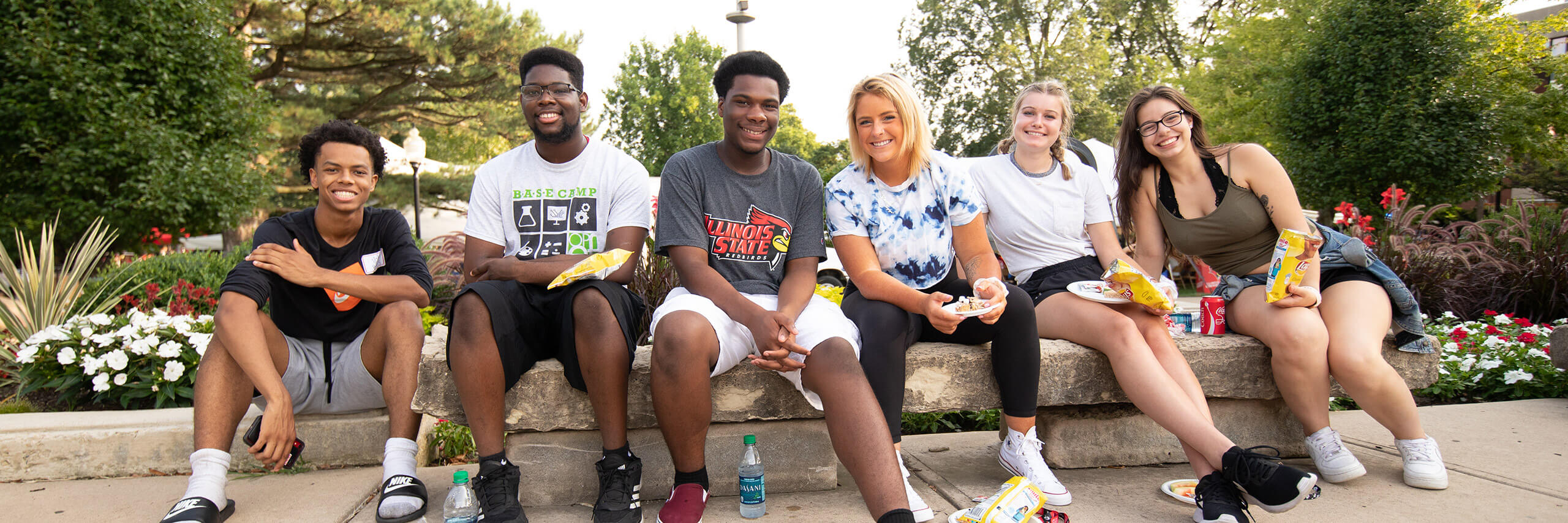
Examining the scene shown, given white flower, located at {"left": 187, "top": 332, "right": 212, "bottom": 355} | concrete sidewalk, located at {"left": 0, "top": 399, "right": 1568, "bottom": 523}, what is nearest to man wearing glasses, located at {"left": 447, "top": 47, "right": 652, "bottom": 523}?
concrete sidewalk, located at {"left": 0, "top": 399, "right": 1568, "bottom": 523}

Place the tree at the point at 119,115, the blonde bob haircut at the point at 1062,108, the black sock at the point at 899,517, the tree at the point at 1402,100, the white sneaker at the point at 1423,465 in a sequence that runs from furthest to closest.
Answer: the tree at the point at 1402,100, the tree at the point at 119,115, the blonde bob haircut at the point at 1062,108, the white sneaker at the point at 1423,465, the black sock at the point at 899,517

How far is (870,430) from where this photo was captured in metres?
2.13

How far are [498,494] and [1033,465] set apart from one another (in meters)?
1.58

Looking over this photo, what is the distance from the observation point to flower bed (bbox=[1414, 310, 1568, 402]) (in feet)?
12.6

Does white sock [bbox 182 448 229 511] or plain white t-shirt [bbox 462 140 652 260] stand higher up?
plain white t-shirt [bbox 462 140 652 260]

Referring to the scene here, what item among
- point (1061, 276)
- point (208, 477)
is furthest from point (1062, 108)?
point (208, 477)

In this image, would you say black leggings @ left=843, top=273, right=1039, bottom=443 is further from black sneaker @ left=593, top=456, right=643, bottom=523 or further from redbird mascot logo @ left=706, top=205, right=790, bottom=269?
black sneaker @ left=593, top=456, right=643, bottom=523

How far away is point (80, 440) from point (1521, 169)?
20.1m

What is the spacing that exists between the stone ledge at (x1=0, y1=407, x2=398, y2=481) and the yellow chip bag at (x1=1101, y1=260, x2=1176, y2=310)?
264 cm

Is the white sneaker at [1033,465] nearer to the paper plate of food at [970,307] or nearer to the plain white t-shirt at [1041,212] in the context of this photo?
the paper plate of food at [970,307]

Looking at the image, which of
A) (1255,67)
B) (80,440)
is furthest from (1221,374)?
(1255,67)

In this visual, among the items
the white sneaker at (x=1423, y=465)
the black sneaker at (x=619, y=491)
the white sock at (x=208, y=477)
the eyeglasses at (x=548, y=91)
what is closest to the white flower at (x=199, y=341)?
the white sock at (x=208, y=477)

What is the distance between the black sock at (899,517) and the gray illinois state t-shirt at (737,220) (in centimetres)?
88

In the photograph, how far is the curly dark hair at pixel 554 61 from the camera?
2.87m
